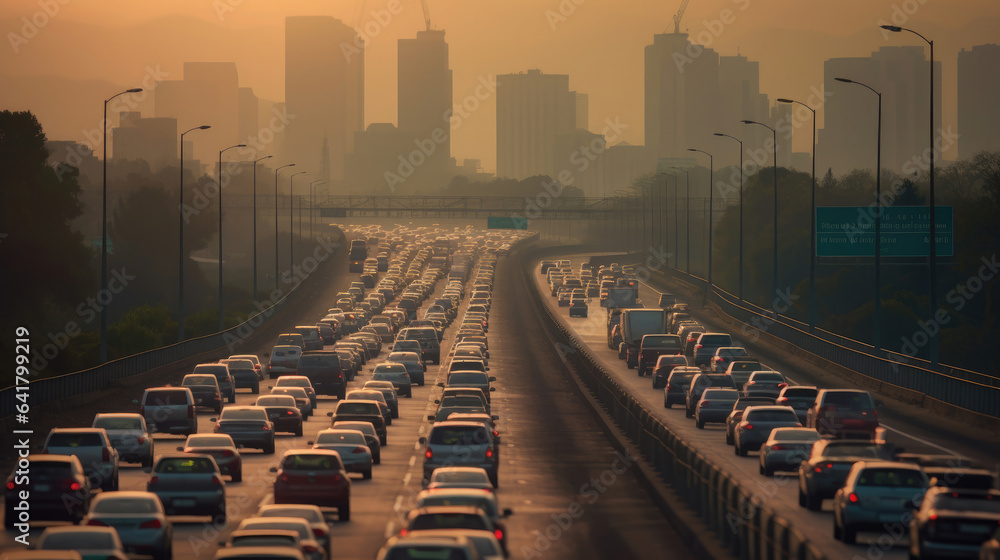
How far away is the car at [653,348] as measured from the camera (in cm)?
6475

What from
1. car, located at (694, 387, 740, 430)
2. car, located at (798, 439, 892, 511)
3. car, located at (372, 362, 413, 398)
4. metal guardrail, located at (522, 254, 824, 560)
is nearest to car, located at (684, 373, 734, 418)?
car, located at (694, 387, 740, 430)

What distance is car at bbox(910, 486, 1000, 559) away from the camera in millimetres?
17547

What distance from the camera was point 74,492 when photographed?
77.7 ft

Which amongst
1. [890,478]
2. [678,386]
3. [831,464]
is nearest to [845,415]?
[831,464]

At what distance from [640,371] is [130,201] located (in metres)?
106

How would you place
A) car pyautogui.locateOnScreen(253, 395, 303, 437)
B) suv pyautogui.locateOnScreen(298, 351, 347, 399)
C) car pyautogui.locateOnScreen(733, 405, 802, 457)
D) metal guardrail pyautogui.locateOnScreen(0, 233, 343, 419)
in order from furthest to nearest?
suv pyautogui.locateOnScreen(298, 351, 347, 399)
car pyautogui.locateOnScreen(253, 395, 303, 437)
metal guardrail pyautogui.locateOnScreen(0, 233, 343, 419)
car pyautogui.locateOnScreen(733, 405, 802, 457)

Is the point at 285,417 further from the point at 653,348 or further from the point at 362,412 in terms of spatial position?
the point at 653,348

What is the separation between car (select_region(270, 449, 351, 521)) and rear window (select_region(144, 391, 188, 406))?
613 inches

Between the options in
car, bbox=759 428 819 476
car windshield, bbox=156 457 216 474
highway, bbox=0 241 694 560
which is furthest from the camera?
car, bbox=759 428 819 476

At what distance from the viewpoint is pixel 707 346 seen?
65312mm

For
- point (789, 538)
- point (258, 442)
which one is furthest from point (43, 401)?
point (789, 538)

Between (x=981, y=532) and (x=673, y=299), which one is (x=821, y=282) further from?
(x=981, y=532)

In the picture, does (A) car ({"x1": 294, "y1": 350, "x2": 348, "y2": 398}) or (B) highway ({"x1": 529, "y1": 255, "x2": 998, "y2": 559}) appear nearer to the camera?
(B) highway ({"x1": 529, "y1": 255, "x2": 998, "y2": 559})

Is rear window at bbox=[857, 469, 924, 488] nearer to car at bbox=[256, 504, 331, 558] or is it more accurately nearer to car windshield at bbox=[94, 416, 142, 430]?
car at bbox=[256, 504, 331, 558]
